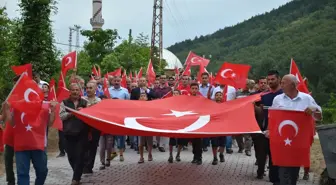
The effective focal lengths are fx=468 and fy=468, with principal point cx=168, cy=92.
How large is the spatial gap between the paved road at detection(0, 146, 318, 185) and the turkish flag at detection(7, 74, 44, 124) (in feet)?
8.63

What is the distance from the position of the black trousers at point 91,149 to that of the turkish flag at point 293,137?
3744 millimetres

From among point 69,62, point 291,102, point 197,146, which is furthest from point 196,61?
point 291,102

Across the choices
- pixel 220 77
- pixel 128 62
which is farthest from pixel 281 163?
pixel 128 62

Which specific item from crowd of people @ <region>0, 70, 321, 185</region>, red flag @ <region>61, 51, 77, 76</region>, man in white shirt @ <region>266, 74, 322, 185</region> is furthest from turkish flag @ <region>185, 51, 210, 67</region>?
man in white shirt @ <region>266, 74, 322, 185</region>

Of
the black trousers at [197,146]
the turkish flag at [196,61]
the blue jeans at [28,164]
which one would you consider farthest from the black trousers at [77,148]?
the turkish flag at [196,61]

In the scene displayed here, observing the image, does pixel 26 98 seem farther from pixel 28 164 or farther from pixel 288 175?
pixel 288 175

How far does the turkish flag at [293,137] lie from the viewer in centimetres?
605

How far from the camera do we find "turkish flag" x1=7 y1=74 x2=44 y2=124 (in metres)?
6.32

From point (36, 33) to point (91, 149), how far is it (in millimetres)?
9484

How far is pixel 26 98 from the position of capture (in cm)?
642

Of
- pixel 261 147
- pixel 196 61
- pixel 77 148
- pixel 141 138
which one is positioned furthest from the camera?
pixel 196 61

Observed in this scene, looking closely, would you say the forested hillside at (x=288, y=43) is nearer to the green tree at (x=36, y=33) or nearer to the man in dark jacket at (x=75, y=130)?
the green tree at (x=36, y=33)

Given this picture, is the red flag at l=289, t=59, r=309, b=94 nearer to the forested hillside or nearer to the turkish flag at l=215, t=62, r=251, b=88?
Result: the turkish flag at l=215, t=62, r=251, b=88

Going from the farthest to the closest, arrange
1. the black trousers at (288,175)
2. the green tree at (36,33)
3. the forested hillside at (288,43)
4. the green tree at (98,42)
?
the forested hillside at (288,43) < the green tree at (98,42) < the green tree at (36,33) < the black trousers at (288,175)
